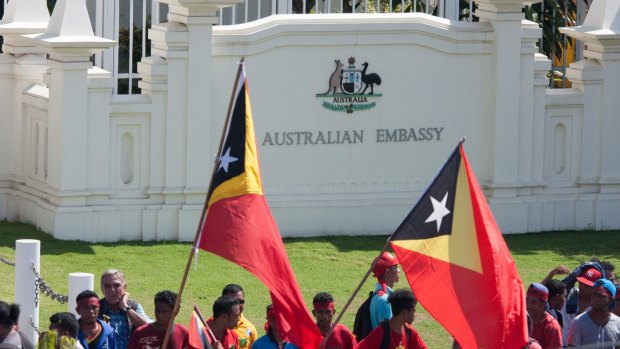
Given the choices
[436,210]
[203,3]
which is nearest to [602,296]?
[436,210]

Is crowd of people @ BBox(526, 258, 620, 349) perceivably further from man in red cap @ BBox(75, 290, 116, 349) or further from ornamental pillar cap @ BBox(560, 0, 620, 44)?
ornamental pillar cap @ BBox(560, 0, 620, 44)

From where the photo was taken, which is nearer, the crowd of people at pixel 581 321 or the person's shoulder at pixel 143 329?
the person's shoulder at pixel 143 329

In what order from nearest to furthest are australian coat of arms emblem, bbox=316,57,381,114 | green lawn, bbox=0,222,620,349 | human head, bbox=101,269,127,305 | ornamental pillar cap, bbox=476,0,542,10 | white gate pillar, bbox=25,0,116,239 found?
1. human head, bbox=101,269,127,305
2. green lawn, bbox=0,222,620,349
3. white gate pillar, bbox=25,0,116,239
4. australian coat of arms emblem, bbox=316,57,381,114
5. ornamental pillar cap, bbox=476,0,542,10

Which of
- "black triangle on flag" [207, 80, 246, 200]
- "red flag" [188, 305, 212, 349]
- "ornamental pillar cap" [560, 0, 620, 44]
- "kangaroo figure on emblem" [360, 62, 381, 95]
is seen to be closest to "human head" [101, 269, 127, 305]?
"red flag" [188, 305, 212, 349]

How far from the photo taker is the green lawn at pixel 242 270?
1514 centimetres

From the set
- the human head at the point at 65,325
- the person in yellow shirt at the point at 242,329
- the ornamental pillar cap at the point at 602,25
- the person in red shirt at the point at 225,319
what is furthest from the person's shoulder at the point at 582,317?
the ornamental pillar cap at the point at 602,25

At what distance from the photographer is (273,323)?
1118 cm

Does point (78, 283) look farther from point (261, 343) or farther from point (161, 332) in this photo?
point (261, 343)

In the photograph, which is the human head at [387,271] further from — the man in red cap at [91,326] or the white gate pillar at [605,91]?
the white gate pillar at [605,91]

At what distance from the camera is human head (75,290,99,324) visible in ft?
35.9

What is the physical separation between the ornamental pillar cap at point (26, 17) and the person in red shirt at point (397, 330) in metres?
8.30

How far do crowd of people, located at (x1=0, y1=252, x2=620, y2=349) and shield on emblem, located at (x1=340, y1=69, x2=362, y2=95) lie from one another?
570 centimetres

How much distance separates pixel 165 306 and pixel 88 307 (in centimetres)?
50

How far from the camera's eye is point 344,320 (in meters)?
14.9
